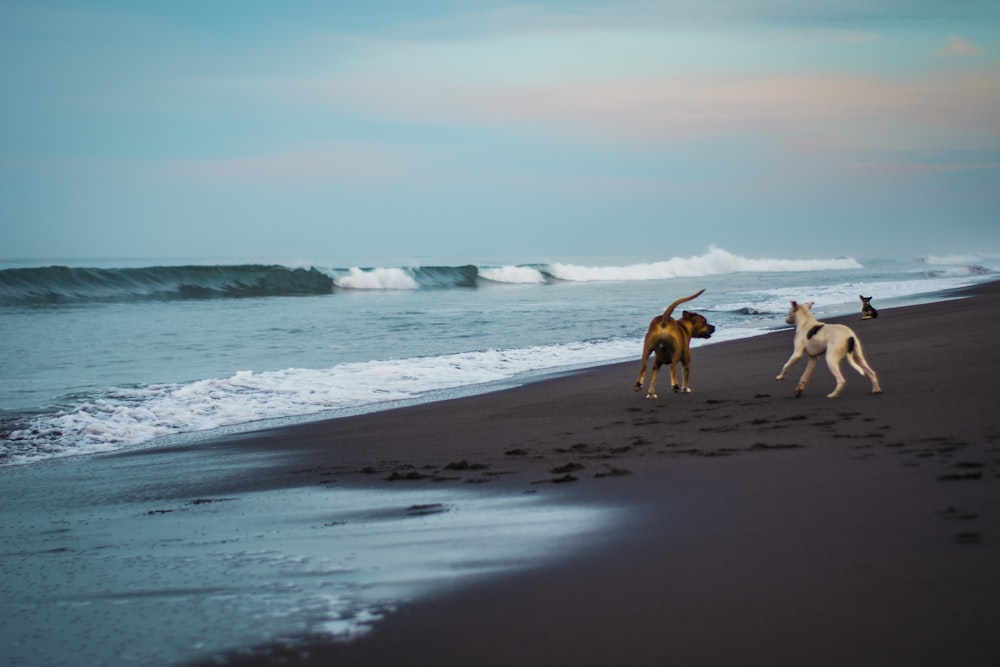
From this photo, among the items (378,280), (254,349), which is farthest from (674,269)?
(254,349)

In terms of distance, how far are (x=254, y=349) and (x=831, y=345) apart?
499 inches

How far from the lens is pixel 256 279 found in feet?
156

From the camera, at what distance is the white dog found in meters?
7.58

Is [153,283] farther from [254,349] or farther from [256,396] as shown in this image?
[256,396]

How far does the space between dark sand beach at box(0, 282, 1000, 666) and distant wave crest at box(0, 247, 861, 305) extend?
3342 cm

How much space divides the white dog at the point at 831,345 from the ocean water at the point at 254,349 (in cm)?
264

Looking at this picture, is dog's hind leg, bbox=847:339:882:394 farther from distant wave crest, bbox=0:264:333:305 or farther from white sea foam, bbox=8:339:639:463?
distant wave crest, bbox=0:264:333:305

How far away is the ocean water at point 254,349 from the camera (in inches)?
410

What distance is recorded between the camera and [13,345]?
19.1 meters

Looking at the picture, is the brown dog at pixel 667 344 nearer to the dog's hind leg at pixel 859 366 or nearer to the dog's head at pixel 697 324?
the dog's head at pixel 697 324

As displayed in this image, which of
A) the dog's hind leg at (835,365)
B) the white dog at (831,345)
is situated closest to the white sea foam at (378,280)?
the white dog at (831,345)

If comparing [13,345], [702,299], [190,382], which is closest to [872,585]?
[190,382]

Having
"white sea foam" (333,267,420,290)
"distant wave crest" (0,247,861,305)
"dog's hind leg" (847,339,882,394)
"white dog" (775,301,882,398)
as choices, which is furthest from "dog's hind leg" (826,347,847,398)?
"white sea foam" (333,267,420,290)

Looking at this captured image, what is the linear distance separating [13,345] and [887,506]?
19.1 metres
